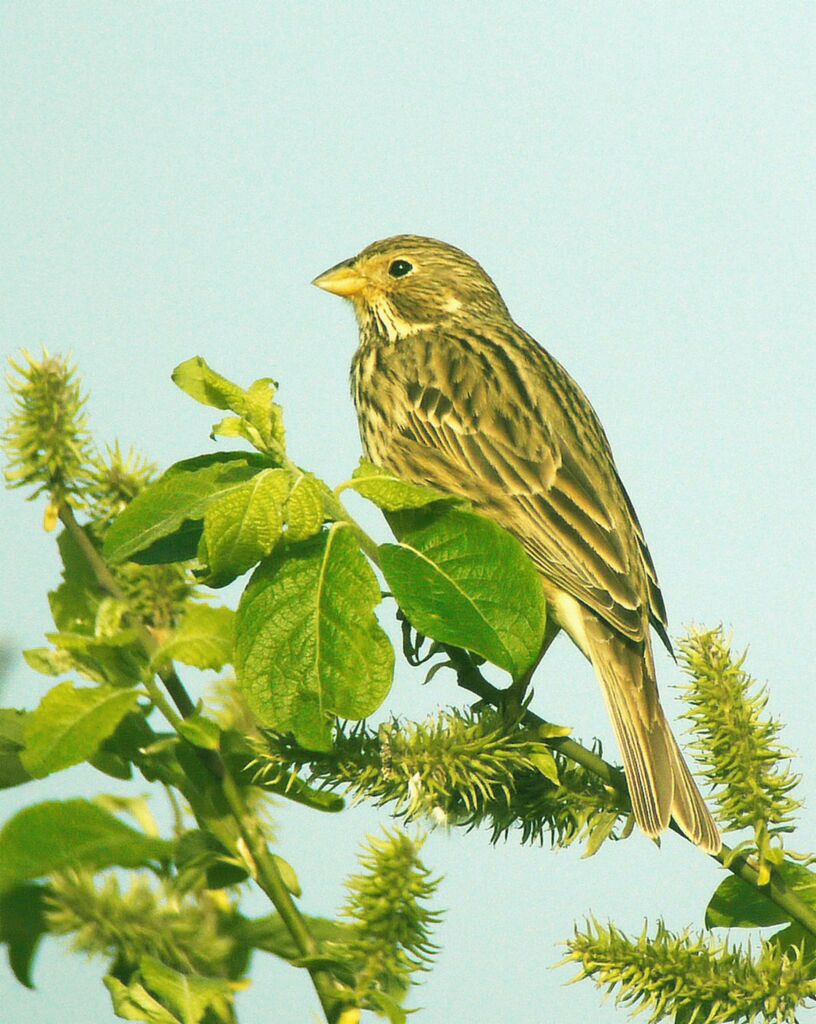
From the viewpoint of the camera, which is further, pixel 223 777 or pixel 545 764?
pixel 545 764

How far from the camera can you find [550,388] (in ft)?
16.4

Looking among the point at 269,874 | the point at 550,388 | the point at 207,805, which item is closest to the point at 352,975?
the point at 269,874

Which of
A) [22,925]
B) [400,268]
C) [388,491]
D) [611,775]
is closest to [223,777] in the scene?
[22,925]

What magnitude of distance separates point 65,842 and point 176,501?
722 mm

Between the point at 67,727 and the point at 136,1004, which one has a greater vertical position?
the point at 67,727

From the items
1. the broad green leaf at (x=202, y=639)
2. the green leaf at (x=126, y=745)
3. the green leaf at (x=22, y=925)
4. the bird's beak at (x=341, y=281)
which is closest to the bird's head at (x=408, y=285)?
the bird's beak at (x=341, y=281)

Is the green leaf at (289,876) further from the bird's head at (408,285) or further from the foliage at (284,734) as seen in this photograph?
the bird's head at (408,285)

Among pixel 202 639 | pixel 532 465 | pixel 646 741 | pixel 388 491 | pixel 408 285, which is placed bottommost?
pixel 202 639

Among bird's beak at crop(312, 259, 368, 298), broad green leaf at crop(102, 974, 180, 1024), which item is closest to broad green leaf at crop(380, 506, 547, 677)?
broad green leaf at crop(102, 974, 180, 1024)

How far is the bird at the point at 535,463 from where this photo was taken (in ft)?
13.3

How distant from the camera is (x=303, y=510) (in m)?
2.22

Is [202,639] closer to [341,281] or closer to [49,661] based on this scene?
[49,661]

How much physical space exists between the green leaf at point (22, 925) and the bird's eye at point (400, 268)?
172 inches

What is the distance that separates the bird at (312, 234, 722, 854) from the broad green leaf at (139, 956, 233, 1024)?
164 centimetres
